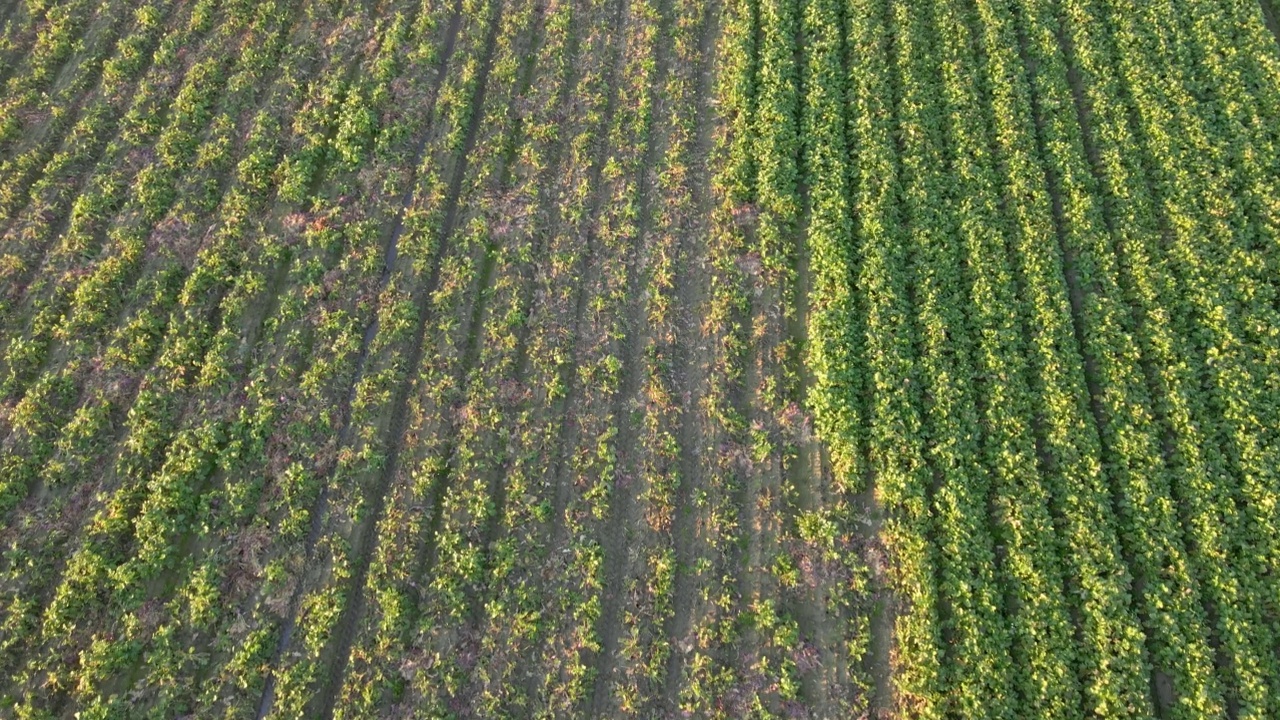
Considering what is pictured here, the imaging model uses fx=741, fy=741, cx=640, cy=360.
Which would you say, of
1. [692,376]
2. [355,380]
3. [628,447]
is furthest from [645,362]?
[355,380]

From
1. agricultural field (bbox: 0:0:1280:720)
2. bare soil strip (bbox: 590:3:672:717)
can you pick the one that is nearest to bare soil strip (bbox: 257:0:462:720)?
agricultural field (bbox: 0:0:1280:720)

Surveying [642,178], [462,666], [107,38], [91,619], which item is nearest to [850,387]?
[642,178]

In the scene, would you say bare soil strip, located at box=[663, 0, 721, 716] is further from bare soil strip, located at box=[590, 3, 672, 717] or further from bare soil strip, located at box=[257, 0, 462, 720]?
bare soil strip, located at box=[257, 0, 462, 720]

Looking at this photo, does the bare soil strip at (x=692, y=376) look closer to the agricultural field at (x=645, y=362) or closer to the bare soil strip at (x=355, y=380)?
the agricultural field at (x=645, y=362)

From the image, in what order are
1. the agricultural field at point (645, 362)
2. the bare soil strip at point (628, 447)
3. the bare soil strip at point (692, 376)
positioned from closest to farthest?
the agricultural field at point (645, 362) → the bare soil strip at point (628, 447) → the bare soil strip at point (692, 376)

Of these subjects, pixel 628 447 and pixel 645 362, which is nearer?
pixel 628 447

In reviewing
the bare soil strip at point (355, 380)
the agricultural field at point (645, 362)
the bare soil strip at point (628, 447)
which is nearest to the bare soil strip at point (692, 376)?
the agricultural field at point (645, 362)

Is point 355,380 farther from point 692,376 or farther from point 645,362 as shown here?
point 692,376

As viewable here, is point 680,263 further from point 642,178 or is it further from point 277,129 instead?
point 277,129
